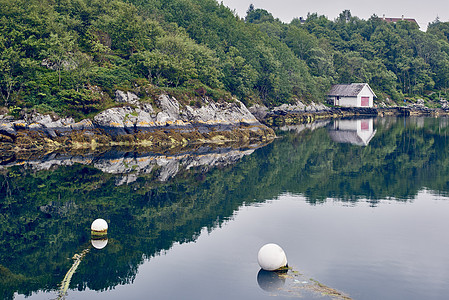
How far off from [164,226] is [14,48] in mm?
41344

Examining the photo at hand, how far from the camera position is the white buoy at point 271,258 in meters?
18.1

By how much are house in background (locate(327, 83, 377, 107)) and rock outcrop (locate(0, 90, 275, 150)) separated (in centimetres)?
6105

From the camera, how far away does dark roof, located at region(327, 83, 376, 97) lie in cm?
12197

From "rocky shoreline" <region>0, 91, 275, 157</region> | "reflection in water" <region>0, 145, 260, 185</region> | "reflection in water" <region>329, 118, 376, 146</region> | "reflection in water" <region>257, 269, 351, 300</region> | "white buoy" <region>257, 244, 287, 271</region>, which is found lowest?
"reflection in water" <region>257, 269, 351, 300</region>

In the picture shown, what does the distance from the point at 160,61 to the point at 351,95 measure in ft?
230

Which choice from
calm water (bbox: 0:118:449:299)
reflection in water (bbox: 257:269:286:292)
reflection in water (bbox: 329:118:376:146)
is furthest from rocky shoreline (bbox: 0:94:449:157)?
reflection in water (bbox: 257:269:286:292)

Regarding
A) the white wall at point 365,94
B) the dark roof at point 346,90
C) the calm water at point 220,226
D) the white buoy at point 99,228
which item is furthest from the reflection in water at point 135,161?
the white wall at point 365,94

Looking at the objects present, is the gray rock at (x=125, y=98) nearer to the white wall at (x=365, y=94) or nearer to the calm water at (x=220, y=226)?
the calm water at (x=220, y=226)

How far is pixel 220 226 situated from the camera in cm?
2573

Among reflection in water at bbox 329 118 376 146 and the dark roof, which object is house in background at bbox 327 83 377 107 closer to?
the dark roof

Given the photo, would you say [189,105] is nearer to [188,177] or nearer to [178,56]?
[178,56]

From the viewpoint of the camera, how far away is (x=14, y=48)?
5694cm

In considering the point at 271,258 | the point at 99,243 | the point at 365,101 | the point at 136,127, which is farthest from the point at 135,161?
the point at 365,101

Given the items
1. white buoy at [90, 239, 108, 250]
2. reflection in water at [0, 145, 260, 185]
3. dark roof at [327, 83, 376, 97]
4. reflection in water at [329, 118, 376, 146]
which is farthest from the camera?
dark roof at [327, 83, 376, 97]
